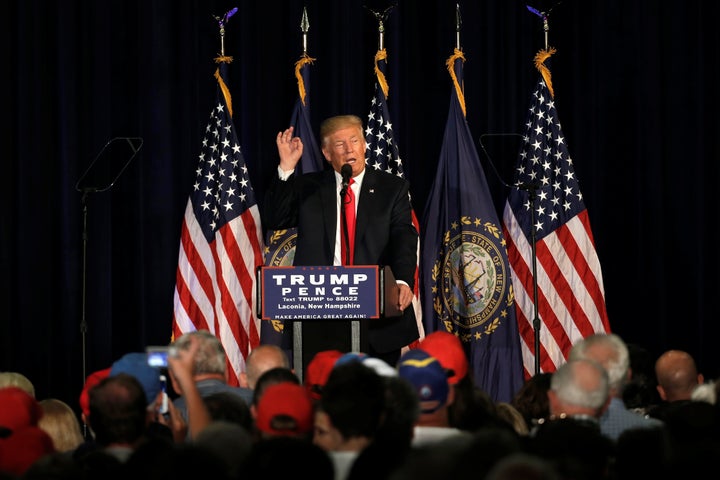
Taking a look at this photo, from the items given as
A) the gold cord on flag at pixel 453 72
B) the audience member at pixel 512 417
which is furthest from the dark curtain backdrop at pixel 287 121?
the audience member at pixel 512 417

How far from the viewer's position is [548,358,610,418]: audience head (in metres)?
3.94

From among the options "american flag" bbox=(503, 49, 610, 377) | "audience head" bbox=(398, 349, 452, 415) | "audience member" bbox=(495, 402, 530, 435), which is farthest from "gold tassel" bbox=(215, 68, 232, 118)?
"audience head" bbox=(398, 349, 452, 415)

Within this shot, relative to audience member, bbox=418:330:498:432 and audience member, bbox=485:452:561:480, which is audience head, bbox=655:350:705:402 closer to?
audience member, bbox=418:330:498:432

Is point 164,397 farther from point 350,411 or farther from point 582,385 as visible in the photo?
point 582,385

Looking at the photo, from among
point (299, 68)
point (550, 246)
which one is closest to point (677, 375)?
point (550, 246)

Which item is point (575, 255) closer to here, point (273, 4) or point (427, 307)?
point (427, 307)

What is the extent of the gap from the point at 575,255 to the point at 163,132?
10.3 ft

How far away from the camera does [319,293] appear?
555 cm

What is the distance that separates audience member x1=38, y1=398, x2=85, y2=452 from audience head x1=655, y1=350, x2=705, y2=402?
273 centimetres

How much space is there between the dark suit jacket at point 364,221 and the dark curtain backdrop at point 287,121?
222 cm

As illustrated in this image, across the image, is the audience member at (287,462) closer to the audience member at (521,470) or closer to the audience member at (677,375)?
the audience member at (521,470)

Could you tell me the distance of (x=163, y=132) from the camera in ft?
28.7

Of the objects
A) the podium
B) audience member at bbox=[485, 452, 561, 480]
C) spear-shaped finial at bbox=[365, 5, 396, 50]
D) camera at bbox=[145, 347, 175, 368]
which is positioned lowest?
audience member at bbox=[485, 452, 561, 480]

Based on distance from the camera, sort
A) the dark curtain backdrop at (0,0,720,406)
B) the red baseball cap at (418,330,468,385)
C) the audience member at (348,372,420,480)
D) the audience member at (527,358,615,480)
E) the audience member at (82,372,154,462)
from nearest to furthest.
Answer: the audience member at (348,372,420,480) → the audience member at (527,358,615,480) → the audience member at (82,372,154,462) → the red baseball cap at (418,330,468,385) → the dark curtain backdrop at (0,0,720,406)
